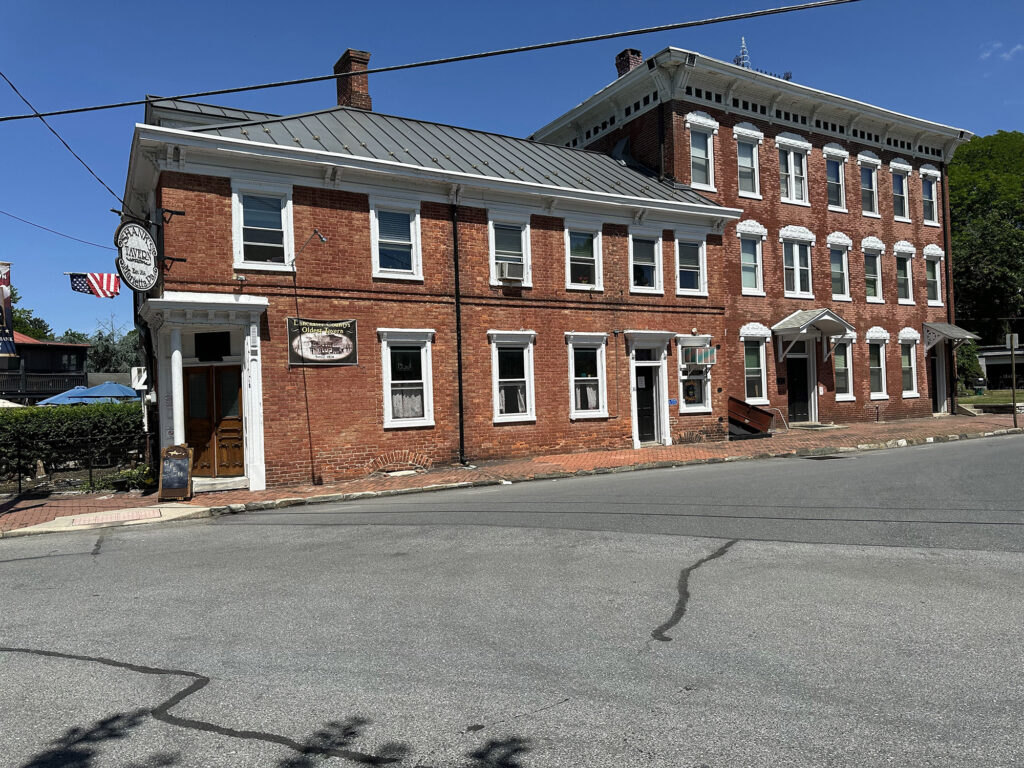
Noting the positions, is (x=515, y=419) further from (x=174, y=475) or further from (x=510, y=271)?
(x=174, y=475)

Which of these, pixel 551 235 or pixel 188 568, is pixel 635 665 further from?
pixel 551 235

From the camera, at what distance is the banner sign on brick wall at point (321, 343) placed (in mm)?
15211

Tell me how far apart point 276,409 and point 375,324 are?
2.85 metres

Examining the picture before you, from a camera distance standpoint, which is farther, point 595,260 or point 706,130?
point 706,130

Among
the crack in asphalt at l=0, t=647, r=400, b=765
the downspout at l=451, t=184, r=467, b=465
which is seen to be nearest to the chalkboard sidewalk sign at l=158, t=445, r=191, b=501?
the downspout at l=451, t=184, r=467, b=465

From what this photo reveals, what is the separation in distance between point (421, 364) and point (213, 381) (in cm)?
445

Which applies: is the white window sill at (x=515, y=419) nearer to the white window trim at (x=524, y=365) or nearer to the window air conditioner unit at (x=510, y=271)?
the white window trim at (x=524, y=365)

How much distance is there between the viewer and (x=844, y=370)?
26.9 m

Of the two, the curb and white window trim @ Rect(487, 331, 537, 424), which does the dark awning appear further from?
white window trim @ Rect(487, 331, 537, 424)

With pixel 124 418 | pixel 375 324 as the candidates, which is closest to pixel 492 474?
pixel 375 324

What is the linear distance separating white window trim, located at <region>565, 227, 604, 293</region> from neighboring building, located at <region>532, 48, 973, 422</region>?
14.8 ft

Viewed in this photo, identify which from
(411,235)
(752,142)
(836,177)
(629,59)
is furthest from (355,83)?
(836,177)

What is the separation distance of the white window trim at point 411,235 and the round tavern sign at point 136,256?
4.52 m

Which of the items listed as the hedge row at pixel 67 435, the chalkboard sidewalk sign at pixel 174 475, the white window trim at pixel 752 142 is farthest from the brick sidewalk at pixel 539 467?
the white window trim at pixel 752 142
